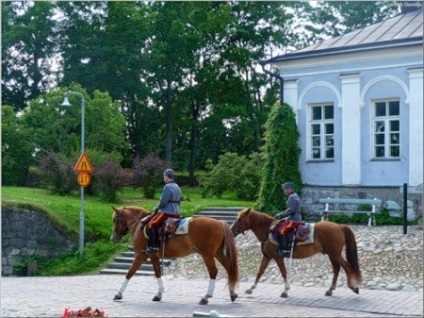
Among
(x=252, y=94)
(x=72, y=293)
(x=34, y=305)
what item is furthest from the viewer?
(x=252, y=94)

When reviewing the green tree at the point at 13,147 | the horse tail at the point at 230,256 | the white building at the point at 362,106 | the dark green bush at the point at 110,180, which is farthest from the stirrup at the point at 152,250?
the green tree at the point at 13,147

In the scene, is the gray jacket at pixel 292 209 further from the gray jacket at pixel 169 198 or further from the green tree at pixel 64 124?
the green tree at pixel 64 124

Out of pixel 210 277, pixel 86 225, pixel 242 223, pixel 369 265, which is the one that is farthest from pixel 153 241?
pixel 86 225

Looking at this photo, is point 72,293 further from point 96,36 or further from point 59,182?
point 96,36

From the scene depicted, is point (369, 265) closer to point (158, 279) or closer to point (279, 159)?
point (158, 279)

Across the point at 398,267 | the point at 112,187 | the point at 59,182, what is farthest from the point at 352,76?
the point at 59,182

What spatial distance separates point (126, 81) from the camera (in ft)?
A: 113

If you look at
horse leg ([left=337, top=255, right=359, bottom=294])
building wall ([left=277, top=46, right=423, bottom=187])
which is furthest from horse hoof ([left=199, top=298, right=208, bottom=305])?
building wall ([left=277, top=46, right=423, bottom=187])

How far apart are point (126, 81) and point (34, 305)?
77.4 feet

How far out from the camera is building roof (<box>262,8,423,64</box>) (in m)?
19.0

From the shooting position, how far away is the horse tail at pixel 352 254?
12.2m

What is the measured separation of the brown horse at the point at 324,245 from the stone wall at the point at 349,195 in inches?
252

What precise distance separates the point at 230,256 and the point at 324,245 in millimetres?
1647

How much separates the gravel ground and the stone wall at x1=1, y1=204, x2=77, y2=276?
3716 mm
